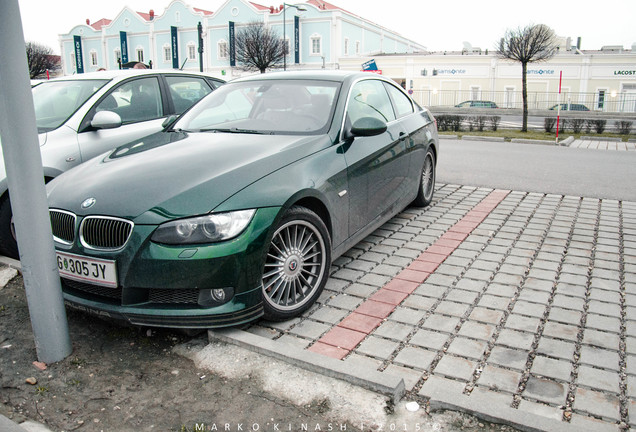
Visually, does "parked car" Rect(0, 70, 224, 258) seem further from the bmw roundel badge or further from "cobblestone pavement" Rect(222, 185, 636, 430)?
"cobblestone pavement" Rect(222, 185, 636, 430)

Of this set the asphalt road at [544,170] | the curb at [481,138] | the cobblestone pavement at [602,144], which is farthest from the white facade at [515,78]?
the asphalt road at [544,170]

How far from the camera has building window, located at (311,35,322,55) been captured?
58.3 meters

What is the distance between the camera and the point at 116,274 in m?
3.12

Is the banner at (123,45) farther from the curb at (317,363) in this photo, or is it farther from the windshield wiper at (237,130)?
the curb at (317,363)

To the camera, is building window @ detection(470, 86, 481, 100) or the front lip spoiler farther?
building window @ detection(470, 86, 481, 100)

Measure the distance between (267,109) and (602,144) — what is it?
45.3 feet

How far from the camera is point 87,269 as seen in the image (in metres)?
3.21

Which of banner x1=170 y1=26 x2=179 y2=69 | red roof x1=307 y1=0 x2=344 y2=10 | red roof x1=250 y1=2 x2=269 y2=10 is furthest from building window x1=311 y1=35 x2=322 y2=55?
banner x1=170 y1=26 x2=179 y2=69

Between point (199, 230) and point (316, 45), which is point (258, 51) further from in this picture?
point (199, 230)

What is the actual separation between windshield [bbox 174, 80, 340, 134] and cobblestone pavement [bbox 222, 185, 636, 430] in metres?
1.30

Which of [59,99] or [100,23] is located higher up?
[100,23]

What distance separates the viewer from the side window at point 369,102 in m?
4.67

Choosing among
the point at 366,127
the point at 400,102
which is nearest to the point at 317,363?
the point at 366,127

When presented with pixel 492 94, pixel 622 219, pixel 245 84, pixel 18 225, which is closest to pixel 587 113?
pixel 492 94
